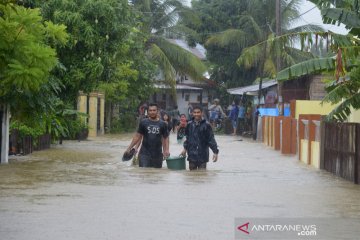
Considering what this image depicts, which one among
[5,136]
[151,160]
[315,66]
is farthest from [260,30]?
[151,160]

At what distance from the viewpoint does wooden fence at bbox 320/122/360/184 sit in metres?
15.3

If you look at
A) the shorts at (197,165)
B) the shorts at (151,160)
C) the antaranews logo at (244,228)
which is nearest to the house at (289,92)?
the shorts at (197,165)

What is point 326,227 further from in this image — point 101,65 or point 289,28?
point 289,28

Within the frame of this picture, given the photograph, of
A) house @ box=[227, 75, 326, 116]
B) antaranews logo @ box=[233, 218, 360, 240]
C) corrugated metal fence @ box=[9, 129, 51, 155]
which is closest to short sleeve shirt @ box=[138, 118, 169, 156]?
antaranews logo @ box=[233, 218, 360, 240]

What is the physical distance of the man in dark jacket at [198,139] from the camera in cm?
1540

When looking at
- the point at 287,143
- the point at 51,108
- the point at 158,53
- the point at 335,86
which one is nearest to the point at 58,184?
the point at 51,108

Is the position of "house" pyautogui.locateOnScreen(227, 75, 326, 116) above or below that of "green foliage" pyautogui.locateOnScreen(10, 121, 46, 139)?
above

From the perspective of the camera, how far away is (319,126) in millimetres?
19344

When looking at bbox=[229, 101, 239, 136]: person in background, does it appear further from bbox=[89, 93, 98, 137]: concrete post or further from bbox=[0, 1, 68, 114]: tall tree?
bbox=[0, 1, 68, 114]: tall tree

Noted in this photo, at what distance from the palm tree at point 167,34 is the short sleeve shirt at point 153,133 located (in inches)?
1070

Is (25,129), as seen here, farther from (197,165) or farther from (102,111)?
(102,111)

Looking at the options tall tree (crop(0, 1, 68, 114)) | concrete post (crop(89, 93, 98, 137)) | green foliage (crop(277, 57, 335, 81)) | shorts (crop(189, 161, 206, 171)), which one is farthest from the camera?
concrete post (crop(89, 93, 98, 137))

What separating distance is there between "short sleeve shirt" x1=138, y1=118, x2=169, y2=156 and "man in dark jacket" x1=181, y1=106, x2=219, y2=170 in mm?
551

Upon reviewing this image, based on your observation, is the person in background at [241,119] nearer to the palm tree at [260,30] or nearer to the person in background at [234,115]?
the person in background at [234,115]
